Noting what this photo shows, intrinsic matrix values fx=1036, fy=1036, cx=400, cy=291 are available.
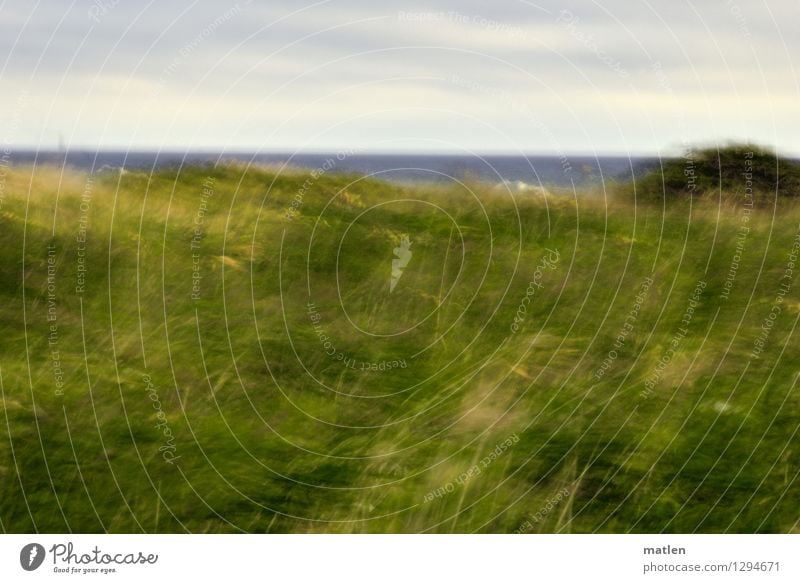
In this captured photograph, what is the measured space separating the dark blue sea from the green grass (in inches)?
9.8

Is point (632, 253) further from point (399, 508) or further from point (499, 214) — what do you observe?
point (399, 508)

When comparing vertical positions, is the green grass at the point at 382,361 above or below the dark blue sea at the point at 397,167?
below

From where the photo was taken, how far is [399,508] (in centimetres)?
1455

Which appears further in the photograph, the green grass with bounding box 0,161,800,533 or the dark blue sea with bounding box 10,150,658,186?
the dark blue sea with bounding box 10,150,658,186

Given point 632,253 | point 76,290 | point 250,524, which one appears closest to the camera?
point 250,524

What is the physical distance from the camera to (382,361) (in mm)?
15422

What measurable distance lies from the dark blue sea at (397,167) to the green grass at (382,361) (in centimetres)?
25

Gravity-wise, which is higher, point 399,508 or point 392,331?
point 392,331

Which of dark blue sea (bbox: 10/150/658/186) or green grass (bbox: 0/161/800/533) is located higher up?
dark blue sea (bbox: 10/150/658/186)

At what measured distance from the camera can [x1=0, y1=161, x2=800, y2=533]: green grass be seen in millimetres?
14555

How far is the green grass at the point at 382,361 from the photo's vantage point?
14.6 m

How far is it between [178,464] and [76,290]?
307 cm

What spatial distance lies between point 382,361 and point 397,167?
127 inches

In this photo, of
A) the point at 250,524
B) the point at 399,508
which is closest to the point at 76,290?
the point at 250,524
